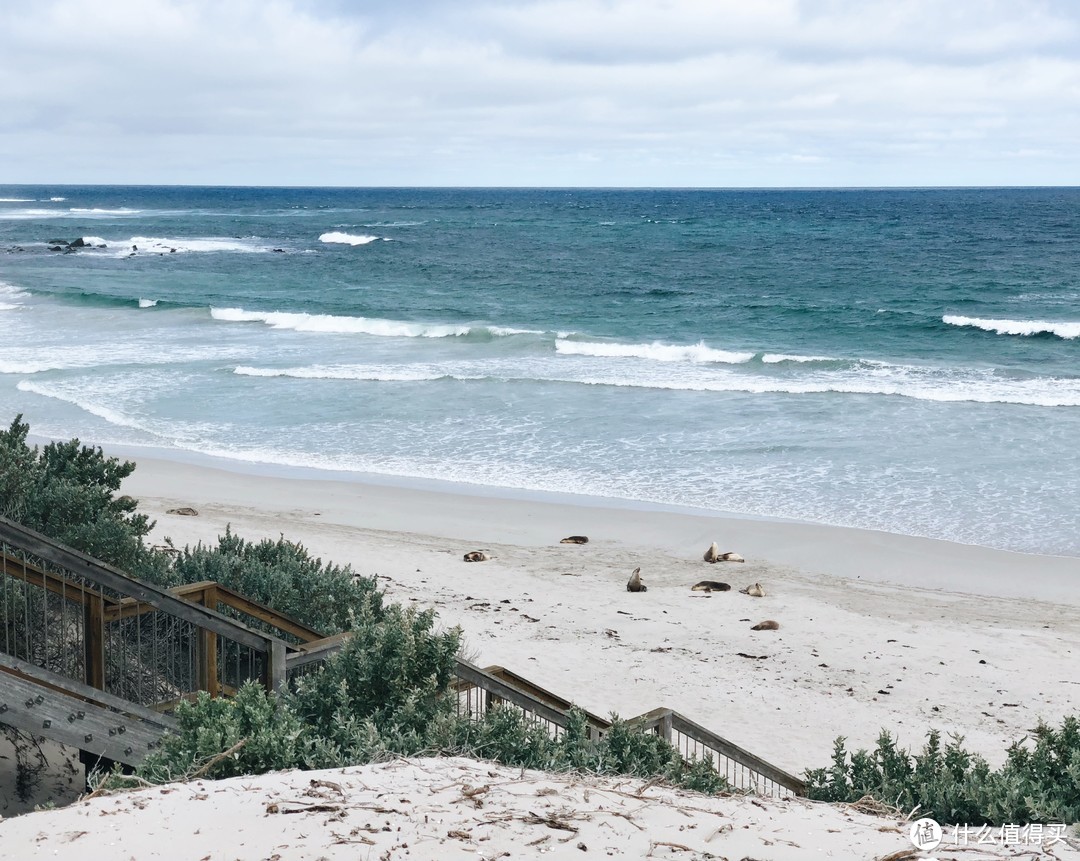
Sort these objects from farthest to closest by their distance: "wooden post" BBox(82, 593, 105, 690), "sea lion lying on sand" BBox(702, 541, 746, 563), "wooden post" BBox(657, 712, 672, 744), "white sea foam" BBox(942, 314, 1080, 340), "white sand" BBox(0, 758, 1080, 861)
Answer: "white sea foam" BBox(942, 314, 1080, 340) → "sea lion lying on sand" BBox(702, 541, 746, 563) → "wooden post" BBox(657, 712, 672, 744) → "wooden post" BBox(82, 593, 105, 690) → "white sand" BBox(0, 758, 1080, 861)

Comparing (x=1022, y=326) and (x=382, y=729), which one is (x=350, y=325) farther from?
(x=382, y=729)

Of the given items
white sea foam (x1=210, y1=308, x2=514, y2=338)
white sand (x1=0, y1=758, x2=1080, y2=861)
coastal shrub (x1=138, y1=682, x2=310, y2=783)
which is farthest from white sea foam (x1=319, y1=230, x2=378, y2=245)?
white sand (x1=0, y1=758, x2=1080, y2=861)

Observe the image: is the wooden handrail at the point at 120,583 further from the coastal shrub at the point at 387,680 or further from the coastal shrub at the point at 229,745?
the coastal shrub at the point at 229,745

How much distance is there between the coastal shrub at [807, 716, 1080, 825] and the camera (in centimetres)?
564

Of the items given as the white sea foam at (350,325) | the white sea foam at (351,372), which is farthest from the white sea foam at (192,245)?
the white sea foam at (351,372)

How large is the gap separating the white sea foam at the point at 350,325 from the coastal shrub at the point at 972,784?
31.2m

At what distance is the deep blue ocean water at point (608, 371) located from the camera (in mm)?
19562

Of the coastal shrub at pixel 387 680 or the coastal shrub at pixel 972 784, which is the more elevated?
the coastal shrub at pixel 387 680

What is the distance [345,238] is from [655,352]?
54.5 meters

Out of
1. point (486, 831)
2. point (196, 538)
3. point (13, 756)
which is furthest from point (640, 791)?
point (196, 538)

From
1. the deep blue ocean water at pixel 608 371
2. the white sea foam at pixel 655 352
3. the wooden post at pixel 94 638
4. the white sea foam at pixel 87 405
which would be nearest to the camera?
the wooden post at pixel 94 638

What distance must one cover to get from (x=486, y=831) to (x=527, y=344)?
31.8m

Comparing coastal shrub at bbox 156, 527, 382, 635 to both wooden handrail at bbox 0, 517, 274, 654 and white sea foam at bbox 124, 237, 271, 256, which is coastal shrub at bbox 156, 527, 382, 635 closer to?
wooden handrail at bbox 0, 517, 274, 654

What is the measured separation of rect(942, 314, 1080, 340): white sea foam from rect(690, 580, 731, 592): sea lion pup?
2726 centimetres
